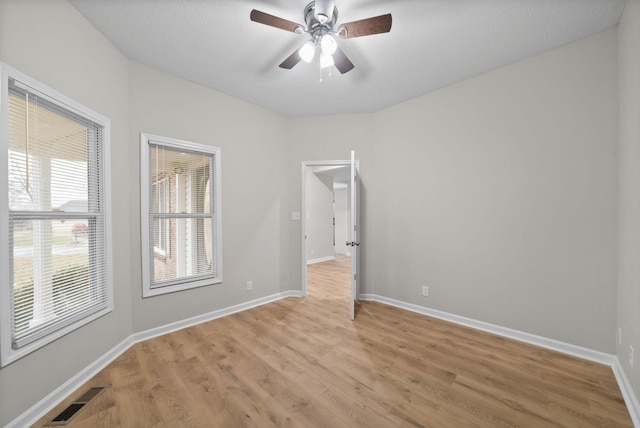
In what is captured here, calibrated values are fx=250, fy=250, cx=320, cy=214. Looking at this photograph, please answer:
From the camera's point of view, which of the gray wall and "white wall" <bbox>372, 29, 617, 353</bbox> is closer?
the gray wall

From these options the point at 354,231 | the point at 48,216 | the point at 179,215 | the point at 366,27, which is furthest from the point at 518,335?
the point at 48,216

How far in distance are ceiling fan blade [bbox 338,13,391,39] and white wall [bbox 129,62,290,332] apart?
1.97 m

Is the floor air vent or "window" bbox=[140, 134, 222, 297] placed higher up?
"window" bbox=[140, 134, 222, 297]

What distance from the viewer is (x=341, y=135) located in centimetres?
381

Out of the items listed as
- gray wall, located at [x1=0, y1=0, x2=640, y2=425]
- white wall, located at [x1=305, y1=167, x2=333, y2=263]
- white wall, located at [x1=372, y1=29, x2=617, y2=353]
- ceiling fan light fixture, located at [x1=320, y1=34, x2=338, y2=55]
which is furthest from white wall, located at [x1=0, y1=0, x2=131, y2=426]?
white wall, located at [x1=305, y1=167, x2=333, y2=263]

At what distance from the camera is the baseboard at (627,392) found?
153 cm

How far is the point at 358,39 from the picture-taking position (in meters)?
2.18

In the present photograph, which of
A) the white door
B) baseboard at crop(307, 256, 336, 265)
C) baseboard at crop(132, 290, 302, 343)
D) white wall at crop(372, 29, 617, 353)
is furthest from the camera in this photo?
baseboard at crop(307, 256, 336, 265)

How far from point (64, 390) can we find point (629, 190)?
4249 millimetres

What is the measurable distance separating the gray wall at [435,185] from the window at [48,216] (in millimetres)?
131

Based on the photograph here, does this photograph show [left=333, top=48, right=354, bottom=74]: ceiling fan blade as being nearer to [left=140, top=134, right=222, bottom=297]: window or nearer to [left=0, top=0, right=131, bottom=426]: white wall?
[left=140, top=134, right=222, bottom=297]: window

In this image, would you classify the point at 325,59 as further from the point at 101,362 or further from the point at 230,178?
the point at 101,362

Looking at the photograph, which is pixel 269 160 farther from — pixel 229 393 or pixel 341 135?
pixel 229 393

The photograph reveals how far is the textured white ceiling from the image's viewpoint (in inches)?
72.5
